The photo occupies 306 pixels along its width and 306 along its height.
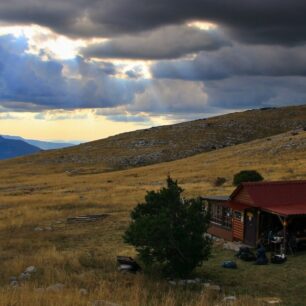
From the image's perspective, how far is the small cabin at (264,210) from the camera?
26641 millimetres

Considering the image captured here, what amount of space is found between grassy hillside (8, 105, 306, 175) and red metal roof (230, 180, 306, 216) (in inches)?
2765

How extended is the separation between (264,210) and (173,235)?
8629 millimetres

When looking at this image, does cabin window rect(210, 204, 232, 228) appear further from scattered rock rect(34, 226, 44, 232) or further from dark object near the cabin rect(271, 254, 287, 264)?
scattered rock rect(34, 226, 44, 232)

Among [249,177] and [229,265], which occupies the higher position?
[249,177]

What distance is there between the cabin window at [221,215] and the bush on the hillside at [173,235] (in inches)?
386

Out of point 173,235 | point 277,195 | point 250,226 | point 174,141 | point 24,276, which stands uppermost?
point 174,141

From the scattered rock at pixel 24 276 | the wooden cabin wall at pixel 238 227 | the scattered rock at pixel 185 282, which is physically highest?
the wooden cabin wall at pixel 238 227

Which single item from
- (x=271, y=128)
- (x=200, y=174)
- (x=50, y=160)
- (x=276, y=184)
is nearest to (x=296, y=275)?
(x=276, y=184)

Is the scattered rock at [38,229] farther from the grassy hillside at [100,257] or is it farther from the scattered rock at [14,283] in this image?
the scattered rock at [14,283]

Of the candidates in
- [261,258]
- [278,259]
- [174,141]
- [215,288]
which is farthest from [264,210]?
[174,141]

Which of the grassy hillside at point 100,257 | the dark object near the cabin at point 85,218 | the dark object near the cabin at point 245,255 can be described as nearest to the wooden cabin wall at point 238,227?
the grassy hillside at point 100,257

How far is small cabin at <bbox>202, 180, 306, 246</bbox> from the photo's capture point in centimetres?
2664

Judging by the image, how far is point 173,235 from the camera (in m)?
20.1

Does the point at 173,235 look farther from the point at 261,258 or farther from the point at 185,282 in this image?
the point at 261,258
